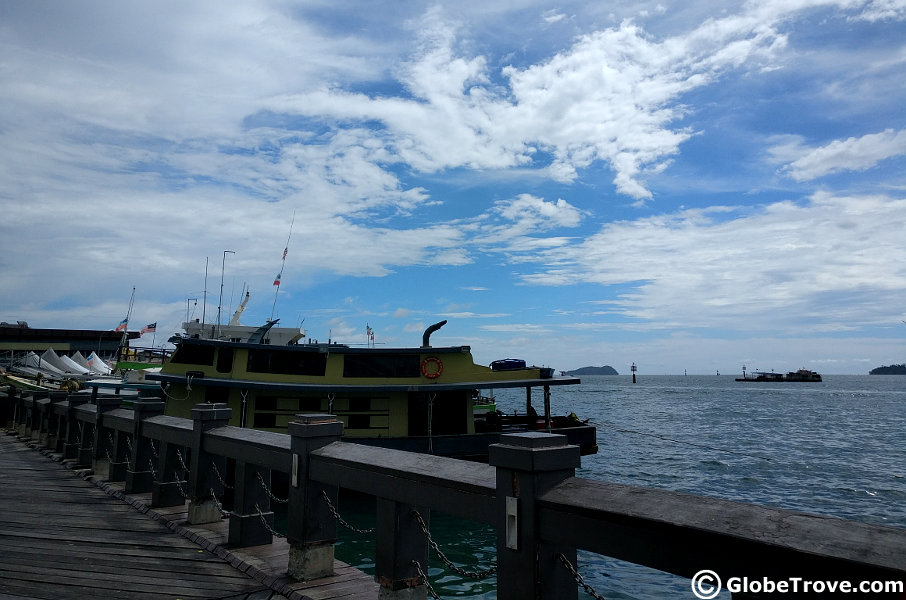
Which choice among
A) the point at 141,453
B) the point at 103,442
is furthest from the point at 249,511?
the point at 103,442

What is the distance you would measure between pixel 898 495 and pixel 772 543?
28.5m

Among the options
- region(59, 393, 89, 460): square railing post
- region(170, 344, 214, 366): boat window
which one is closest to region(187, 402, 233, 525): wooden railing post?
region(59, 393, 89, 460): square railing post

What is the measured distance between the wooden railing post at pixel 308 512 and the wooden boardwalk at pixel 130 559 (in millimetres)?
153

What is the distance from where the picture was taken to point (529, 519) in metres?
3.60

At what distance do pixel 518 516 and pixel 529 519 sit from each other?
0.26 feet

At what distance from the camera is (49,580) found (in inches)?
232

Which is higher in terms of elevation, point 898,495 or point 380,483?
point 380,483

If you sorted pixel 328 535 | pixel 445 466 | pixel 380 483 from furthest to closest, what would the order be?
1. pixel 328 535
2. pixel 380 483
3. pixel 445 466

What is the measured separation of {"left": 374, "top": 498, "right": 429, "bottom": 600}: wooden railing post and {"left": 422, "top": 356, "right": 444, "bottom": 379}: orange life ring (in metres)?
16.2

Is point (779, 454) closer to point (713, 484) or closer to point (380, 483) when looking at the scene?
point (713, 484)

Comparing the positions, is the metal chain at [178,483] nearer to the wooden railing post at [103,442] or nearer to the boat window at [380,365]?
the wooden railing post at [103,442]

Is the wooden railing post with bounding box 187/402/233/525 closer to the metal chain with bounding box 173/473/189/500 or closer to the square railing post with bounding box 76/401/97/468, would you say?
the metal chain with bounding box 173/473/189/500

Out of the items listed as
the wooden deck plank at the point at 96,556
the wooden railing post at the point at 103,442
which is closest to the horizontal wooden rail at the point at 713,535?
the wooden deck plank at the point at 96,556

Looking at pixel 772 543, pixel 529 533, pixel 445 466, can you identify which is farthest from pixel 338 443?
pixel 772 543
